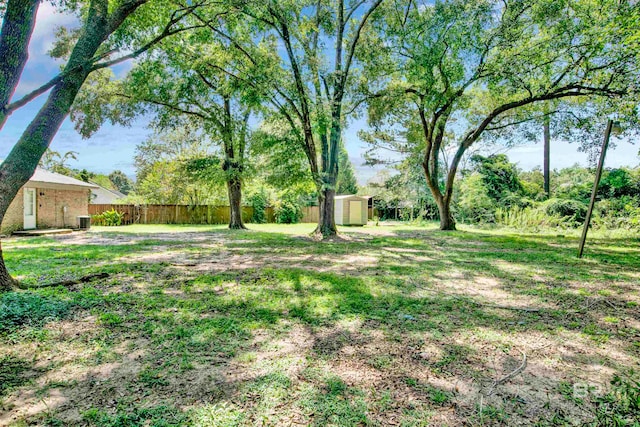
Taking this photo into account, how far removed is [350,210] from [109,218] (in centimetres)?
1473

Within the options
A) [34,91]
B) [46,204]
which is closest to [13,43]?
[34,91]

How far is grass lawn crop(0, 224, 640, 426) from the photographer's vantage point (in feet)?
5.88

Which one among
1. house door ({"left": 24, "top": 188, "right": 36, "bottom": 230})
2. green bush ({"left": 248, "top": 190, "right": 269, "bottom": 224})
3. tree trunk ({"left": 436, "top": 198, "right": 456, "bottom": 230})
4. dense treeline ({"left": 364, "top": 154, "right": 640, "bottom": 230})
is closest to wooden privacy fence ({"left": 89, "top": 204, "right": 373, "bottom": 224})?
green bush ({"left": 248, "top": 190, "right": 269, "bottom": 224})

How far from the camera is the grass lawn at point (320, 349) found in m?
1.79

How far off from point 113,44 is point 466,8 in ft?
30.5

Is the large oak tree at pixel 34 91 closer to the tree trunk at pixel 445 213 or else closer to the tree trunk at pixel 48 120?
the tree trunk at pixel 48 120

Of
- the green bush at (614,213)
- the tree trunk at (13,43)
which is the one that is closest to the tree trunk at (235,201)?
the tree trunk at (13,43)

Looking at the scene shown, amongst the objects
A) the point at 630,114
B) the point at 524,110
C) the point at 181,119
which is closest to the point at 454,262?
the point at 630,114

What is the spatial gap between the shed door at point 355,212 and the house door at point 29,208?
1583 cm

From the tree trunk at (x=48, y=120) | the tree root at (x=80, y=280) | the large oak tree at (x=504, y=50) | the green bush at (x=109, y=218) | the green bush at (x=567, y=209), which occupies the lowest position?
the tree root at (x=80, y=280)

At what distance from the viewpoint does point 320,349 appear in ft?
8.34

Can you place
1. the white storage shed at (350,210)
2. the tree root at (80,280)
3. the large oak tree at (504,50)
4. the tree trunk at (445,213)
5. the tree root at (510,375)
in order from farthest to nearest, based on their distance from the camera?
the white storage shed at (350,210) → the tree trunk at (445,213) → the large oak tree at (504,50) → the tree root at (80,280) → the tree root at (510,375)

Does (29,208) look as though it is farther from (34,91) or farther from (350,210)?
(350,210)

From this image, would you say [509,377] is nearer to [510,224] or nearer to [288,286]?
[288,286]
